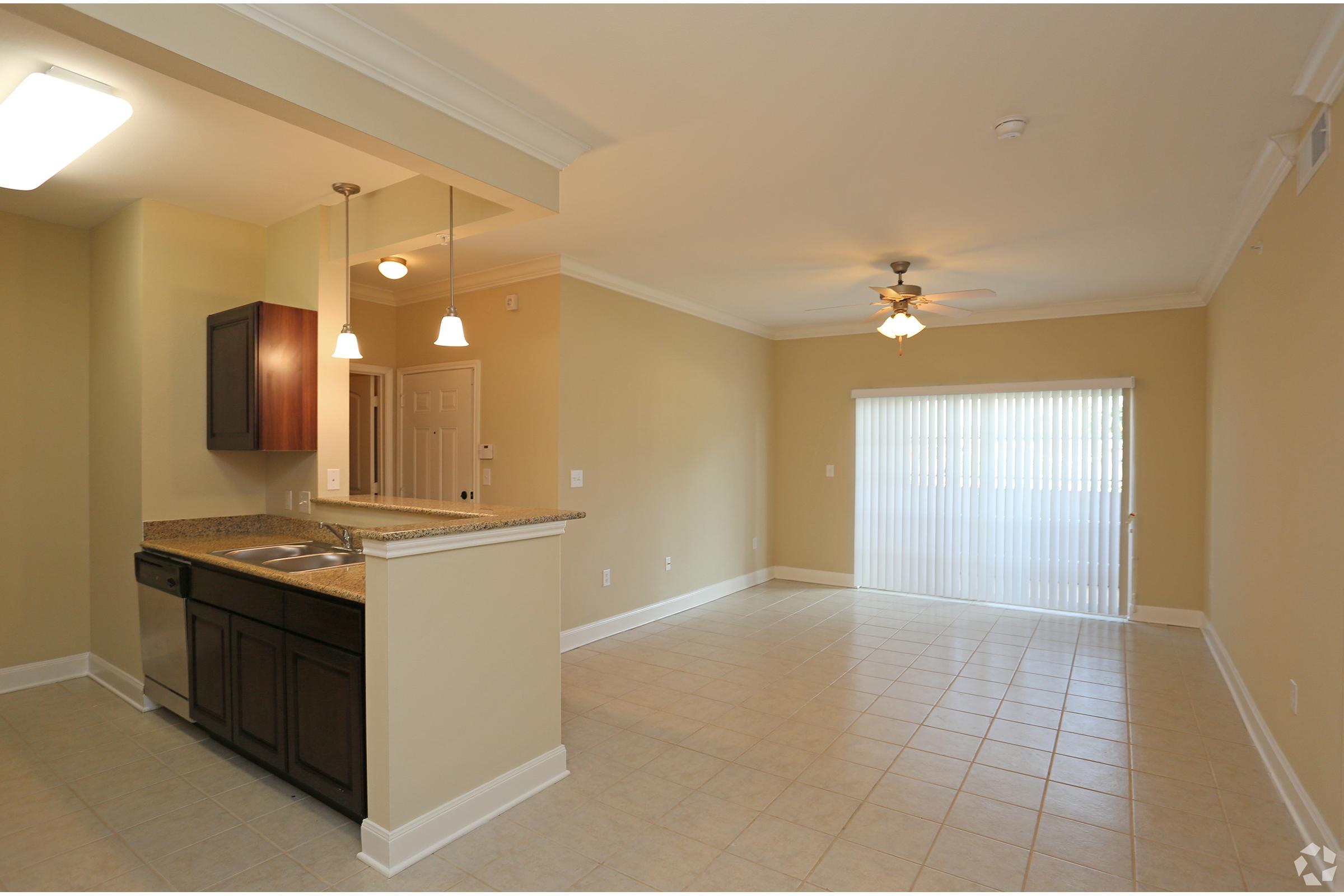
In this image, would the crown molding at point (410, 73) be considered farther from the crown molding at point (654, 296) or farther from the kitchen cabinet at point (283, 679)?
the crown molding at point (654, 296)

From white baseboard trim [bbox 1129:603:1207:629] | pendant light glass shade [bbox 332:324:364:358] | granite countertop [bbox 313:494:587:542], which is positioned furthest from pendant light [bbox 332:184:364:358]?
white baseboard trim [bbox 1129:603:1207:629]

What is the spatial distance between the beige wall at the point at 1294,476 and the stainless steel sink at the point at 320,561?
12.8 ft

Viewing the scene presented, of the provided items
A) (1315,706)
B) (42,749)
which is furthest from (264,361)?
(1315,706)

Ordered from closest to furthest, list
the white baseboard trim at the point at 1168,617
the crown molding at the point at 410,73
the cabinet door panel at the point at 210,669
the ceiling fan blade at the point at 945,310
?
the crown molding at the point at 410,73, the cabinet door panel at the point at 210,669, the ceiling fan blade at the point at 945,310, the white baseboard trim at the point at 1168,617

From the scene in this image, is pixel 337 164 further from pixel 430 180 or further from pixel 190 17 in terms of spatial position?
pixel 190 17

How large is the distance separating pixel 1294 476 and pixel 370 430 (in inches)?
235

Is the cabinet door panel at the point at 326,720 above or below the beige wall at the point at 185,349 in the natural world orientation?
below

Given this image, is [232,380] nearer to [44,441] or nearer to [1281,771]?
[44,441]

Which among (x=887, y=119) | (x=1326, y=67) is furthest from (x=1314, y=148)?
(x=887, y=119)

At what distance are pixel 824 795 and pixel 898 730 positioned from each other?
33.6 inches

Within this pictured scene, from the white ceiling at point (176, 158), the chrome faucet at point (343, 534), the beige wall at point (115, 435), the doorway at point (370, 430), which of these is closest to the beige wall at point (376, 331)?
the doorway at point (370, 430)

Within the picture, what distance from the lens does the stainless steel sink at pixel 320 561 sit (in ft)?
11.1

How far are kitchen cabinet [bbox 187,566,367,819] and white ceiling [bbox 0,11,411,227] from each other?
6.28 feet

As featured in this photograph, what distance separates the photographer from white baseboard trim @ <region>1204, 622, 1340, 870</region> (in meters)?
2.39
